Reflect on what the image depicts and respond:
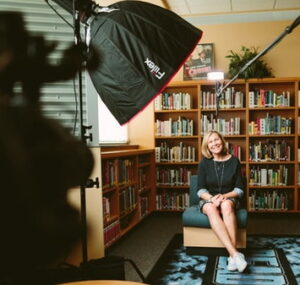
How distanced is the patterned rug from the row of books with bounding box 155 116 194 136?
1.82 metres

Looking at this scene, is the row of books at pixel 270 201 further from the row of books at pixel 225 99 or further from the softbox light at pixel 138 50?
the softbox light at pixel 138 50

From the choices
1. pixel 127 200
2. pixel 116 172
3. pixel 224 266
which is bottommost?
pixel 224 266

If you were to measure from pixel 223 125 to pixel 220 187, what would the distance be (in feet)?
5.81

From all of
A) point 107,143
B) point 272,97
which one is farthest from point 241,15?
point 107,143

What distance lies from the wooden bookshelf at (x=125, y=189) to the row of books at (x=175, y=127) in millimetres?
313

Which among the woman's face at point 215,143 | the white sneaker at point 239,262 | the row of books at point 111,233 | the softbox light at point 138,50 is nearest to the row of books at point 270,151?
the woman's face at point 215,143

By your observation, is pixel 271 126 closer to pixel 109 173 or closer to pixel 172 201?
pixel 172 201

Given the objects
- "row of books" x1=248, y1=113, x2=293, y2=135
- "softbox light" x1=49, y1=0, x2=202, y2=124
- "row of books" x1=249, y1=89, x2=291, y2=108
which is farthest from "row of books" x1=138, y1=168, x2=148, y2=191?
"softbox light" x1=49, y1=0, x2=202, y2=124

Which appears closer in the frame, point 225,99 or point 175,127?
point 225,99

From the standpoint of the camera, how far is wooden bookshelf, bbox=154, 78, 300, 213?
190 inches

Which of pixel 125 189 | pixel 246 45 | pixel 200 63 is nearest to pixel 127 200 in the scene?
pixel 125 189

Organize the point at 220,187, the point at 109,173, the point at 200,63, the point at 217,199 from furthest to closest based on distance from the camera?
1. the point at 200,63
2. the point at 109,173
3. the point at 220,187
4. the point at 217,199

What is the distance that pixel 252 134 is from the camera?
488 centimetres

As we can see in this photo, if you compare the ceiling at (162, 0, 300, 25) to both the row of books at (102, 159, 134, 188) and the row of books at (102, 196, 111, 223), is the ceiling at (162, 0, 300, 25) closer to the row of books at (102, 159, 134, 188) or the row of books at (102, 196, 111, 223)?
the row of books at (102, 159, 134, 188)
